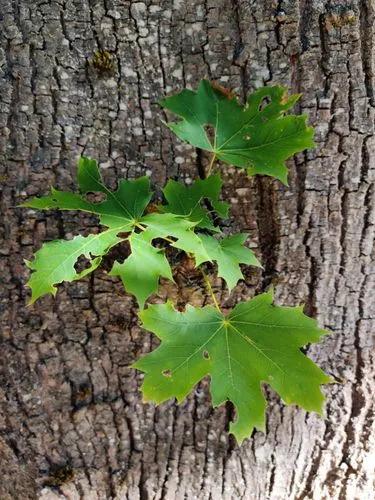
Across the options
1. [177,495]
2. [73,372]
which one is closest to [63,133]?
[73,372]

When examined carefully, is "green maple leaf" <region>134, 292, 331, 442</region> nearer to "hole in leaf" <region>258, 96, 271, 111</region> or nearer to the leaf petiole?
the leaf petiole

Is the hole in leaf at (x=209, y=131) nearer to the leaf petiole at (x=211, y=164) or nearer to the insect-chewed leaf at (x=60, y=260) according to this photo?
the leaf petiole at (x=211, y=164)

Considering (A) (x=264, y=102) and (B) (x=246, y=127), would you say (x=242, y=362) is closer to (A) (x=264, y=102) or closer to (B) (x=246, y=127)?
(B) (x=246, y=127)

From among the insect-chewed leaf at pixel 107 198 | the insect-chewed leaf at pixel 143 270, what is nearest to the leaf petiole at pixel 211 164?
the insect-chewed leaf at pixel 107 198

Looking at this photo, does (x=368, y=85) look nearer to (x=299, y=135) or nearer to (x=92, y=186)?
(x=299, y=135)

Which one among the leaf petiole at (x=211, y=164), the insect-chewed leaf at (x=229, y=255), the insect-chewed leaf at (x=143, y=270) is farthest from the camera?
the leaf petiole at (x=211, y=164)

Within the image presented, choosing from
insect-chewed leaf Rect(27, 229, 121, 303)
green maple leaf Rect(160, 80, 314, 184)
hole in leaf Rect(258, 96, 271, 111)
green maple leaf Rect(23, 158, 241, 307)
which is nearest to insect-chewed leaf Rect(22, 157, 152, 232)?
green maple leaf Rect(23, 158, 241, 307)

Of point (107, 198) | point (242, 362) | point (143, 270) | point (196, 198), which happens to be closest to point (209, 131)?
point (196, 198)
